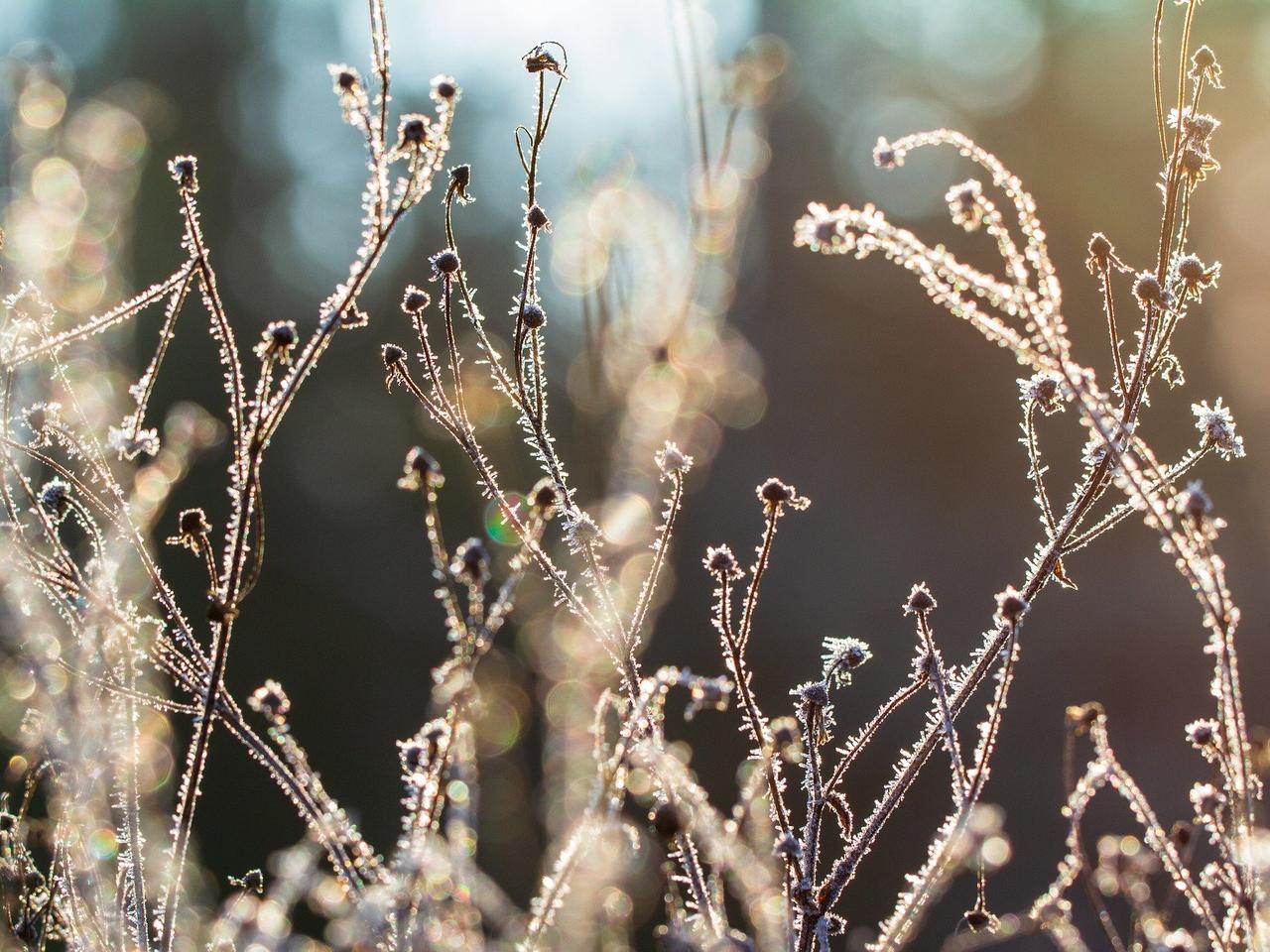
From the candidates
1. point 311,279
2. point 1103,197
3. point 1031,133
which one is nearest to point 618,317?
point 311,279

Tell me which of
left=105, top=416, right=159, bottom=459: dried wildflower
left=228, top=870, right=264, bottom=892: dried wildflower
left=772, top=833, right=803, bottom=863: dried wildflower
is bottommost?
left=228, top=870, right=264, bottom=892: dried wildflower

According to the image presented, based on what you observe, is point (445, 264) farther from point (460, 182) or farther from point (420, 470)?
point (420, 470)

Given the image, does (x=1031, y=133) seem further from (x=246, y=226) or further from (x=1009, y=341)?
(x=1009, y=341)

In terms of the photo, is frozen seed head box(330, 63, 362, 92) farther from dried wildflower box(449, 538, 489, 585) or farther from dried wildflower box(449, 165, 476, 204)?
dried wildflower box(449, 538, 489, 585)

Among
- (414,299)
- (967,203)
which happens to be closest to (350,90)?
(414,299)

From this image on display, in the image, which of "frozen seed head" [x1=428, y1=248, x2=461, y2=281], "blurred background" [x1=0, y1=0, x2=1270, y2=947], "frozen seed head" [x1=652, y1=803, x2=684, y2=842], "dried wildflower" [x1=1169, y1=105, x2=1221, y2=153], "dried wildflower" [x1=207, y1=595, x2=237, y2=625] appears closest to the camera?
"frozen seed head" [x1=652, y1=803, x2=684, y2=842]

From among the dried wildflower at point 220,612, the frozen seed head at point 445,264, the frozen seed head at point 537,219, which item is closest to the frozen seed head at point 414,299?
the frozen seed head at point 445,264

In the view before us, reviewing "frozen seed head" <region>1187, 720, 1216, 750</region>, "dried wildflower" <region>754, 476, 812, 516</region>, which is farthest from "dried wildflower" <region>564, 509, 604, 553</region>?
"frozen seed head" <region>1187, 720, 1216, 750</region>
